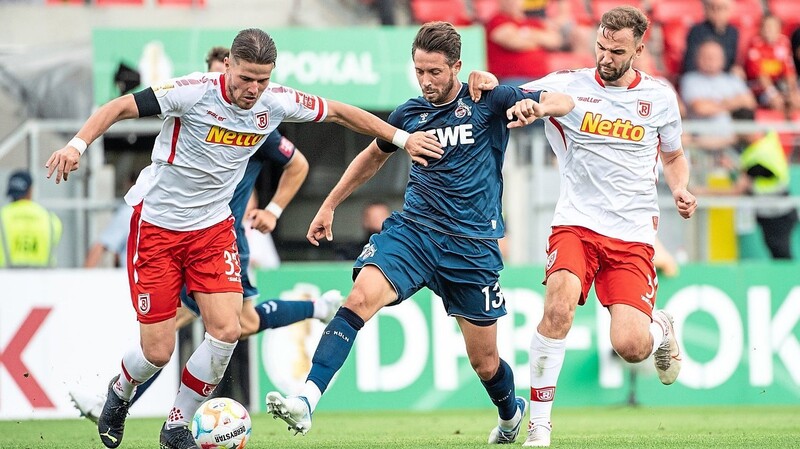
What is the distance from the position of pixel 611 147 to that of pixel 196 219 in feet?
8.38

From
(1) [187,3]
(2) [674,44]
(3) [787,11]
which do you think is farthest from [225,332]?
(3) [787,11]

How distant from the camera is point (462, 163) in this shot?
7707 mm

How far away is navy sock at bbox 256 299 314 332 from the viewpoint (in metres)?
9.68

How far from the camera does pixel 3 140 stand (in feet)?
49.3

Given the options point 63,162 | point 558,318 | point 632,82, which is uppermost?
point 632,82

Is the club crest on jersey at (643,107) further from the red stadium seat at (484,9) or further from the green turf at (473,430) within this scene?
the red stadium seat at (484,9)

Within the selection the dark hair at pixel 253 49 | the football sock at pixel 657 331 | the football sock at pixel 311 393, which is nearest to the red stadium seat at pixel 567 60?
the football sock at pixel 657 331

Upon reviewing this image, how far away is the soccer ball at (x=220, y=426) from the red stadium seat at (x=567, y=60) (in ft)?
30.1

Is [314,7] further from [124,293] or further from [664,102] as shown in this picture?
[664,102]

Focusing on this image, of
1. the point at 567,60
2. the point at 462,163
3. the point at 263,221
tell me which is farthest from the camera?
the point at 567,60

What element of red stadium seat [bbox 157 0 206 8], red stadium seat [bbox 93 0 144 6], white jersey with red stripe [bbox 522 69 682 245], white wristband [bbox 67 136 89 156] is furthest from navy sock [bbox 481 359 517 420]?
red stadium seat [bbox 93 0 144 6]

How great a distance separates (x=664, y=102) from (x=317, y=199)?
7739 millimetres

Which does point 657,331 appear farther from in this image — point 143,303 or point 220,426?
point 143,303

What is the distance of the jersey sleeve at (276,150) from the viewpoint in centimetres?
929
